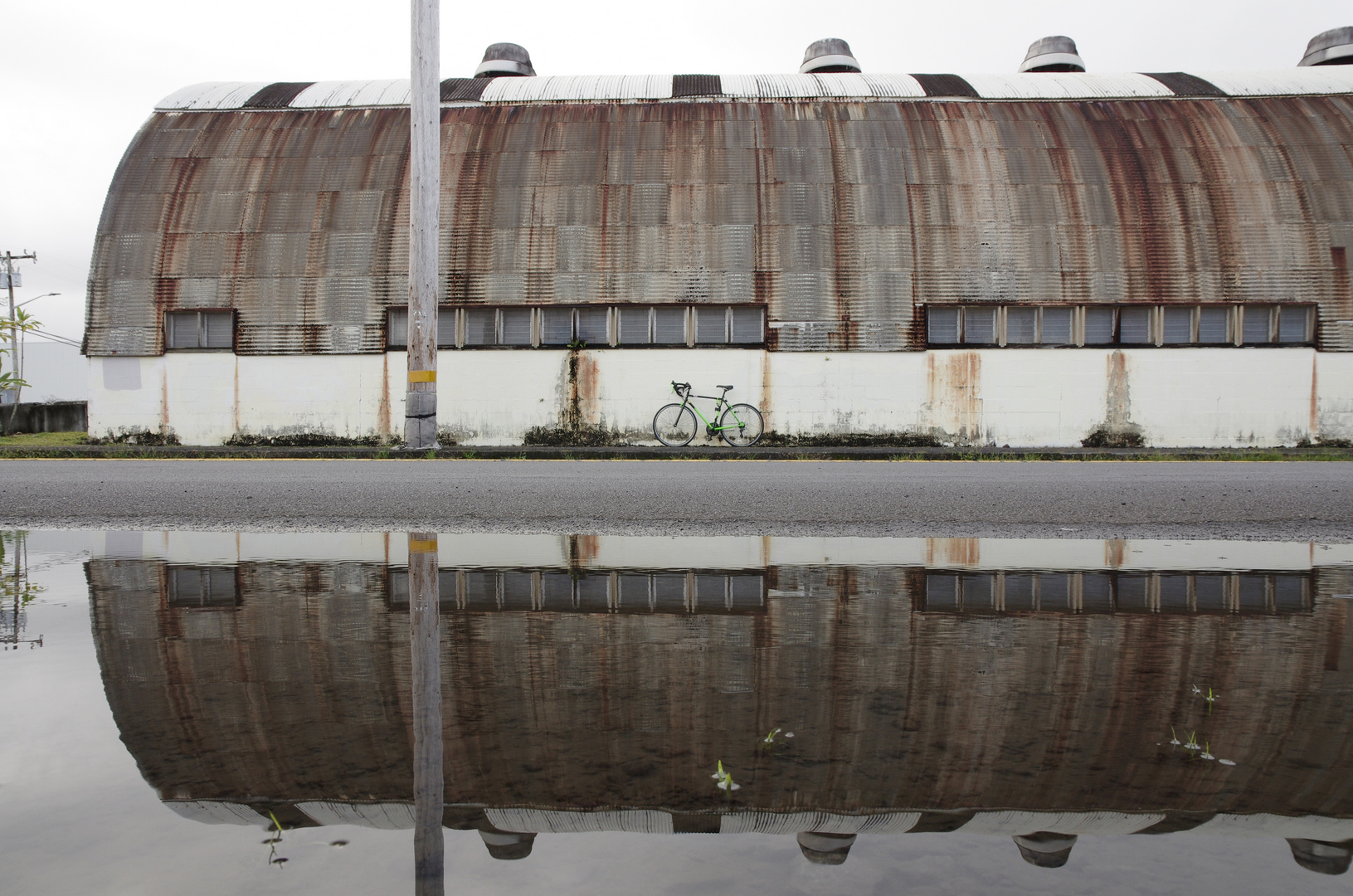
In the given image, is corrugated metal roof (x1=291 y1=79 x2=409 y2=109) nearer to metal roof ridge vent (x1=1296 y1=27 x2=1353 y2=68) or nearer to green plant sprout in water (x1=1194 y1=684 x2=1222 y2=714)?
green plant sprout in water (x1=1194 y1=684 x2=1222 y2=714)

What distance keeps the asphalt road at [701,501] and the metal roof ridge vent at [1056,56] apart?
59.5 ft

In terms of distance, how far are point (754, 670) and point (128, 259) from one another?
2209cm

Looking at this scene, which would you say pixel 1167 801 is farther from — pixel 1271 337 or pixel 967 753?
pixel 1271 337

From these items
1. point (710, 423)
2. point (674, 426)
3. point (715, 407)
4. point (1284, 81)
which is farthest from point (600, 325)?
point (1284, 81)

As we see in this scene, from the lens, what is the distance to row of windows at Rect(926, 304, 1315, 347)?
767 inches

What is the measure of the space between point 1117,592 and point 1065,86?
21570 mm

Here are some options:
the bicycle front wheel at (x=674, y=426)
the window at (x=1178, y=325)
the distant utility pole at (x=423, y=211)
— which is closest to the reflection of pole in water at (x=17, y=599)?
the distant utility pole at (x=423, y=211)

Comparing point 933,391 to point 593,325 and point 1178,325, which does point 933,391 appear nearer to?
point 1178,325

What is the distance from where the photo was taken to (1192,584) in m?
4.45

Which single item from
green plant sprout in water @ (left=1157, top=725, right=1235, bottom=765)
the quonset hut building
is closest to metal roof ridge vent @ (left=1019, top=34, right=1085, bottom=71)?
the quonset hut building

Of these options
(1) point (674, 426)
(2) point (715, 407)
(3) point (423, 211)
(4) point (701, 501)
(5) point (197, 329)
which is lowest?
(4) point (701, 501)

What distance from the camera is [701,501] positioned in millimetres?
8125

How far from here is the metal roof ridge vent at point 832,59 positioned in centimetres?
2655

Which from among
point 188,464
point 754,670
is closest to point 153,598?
point 754,670
